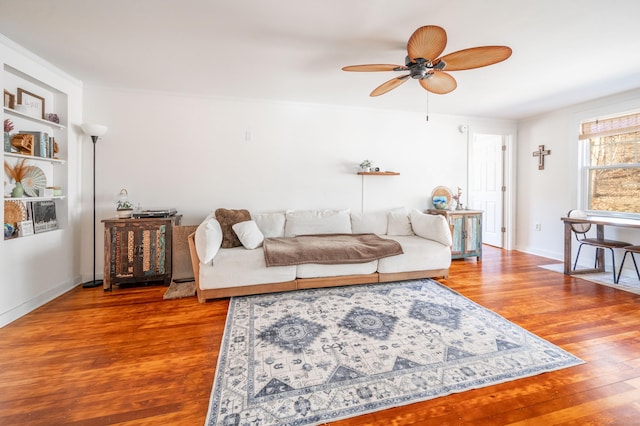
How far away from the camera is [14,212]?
8.35 feet

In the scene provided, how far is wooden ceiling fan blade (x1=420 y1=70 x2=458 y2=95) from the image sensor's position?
2.32 m

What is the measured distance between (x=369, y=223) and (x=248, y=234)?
174 cm

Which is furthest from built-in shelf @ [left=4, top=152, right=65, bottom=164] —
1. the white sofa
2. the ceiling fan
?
the ceiling fan

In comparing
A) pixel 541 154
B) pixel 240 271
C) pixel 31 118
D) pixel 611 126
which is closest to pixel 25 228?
pixel 31 118

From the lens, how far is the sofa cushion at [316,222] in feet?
12.2

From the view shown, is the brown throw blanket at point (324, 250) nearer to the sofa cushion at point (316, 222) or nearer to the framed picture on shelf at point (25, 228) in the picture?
the sofa cushion at point (316, 222)

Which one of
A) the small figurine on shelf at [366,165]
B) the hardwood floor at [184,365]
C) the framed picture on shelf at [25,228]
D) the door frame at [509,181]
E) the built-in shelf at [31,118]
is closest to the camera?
the hardwood floor at [184,365]

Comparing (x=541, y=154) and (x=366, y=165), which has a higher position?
(x=541, y=154)

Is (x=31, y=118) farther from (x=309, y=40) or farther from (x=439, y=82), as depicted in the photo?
(x=439, y=82)

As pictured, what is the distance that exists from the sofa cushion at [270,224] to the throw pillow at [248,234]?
0.41m

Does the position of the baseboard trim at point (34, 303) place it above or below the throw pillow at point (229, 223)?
below

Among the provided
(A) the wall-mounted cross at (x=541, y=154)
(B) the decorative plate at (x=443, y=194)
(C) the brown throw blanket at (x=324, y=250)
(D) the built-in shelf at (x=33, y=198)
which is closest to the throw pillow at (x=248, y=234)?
(C) the brown throw blanket at (x=324, y=250)

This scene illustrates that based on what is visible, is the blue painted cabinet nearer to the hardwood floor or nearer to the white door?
the white door

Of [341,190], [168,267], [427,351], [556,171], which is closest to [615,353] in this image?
[427,351]
